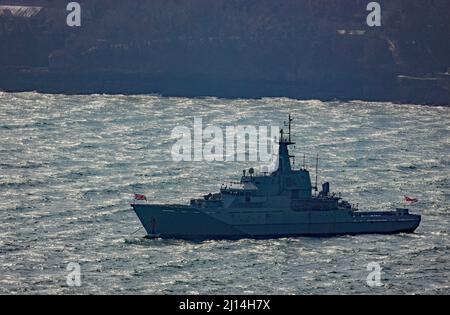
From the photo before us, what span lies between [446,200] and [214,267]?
34.4 metres

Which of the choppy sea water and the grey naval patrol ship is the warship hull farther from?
the choppy sea water

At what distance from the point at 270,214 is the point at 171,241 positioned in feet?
28.1

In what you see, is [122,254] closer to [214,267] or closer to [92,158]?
[214,267]

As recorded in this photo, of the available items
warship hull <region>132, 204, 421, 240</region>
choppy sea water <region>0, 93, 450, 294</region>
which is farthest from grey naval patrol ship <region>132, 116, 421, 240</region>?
choppy sea water <region>0, 93, 450, 294</region>

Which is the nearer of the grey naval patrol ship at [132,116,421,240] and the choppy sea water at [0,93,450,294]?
the choppy sea water at [0,93,450,294]

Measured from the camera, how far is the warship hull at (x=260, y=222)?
148125 mm

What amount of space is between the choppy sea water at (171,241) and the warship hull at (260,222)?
3.87 feet

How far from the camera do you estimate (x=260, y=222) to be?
149875 mm

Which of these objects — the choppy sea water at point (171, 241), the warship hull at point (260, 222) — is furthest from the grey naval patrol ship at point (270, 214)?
the choppy sea water at point (171, 241)

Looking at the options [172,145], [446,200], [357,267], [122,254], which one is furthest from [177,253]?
[172,145]

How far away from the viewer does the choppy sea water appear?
132625 millimetres

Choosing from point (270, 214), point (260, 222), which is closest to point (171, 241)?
point (260, 222)

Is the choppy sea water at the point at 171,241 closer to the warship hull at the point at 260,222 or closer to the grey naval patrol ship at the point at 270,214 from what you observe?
the warship hull at the point at 260,222

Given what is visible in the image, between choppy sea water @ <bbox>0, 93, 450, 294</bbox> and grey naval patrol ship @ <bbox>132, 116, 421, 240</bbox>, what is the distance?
4.41ft
